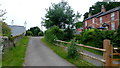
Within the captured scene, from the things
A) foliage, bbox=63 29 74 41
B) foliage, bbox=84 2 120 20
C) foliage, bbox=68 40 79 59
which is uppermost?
foliage, bbox=84 2 120 20

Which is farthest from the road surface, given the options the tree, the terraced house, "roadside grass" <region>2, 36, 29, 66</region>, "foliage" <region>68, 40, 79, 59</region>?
the terraced house

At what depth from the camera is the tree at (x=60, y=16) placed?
29219 millimetres

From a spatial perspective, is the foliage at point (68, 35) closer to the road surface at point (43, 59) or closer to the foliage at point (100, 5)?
the road surface at point (43, 59)

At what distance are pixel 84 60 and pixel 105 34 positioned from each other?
6715 mm

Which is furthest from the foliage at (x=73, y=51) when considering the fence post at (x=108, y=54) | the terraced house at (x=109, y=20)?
the terraced house at (x=109, y=20)

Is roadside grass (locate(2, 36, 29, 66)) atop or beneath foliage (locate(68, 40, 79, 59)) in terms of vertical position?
beneath

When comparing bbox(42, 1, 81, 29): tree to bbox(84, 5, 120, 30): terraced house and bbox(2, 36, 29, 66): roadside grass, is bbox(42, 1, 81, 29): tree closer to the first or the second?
bbox(84, 5, 120, 30): terraced house

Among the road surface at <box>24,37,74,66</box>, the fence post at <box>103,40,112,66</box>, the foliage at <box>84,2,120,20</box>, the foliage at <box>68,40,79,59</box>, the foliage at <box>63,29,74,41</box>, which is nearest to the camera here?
the fence post at <box>103,40,112,66</box>

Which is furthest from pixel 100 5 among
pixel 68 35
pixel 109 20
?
pixel 68 35

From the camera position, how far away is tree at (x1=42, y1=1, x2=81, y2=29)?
29.2 meters

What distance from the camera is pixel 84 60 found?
9.50 m

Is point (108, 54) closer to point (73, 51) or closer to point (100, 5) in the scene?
point (73, 51)

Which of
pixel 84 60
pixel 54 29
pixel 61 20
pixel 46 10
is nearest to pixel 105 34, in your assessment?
pixel 84 60

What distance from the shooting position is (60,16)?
96.0 ft
